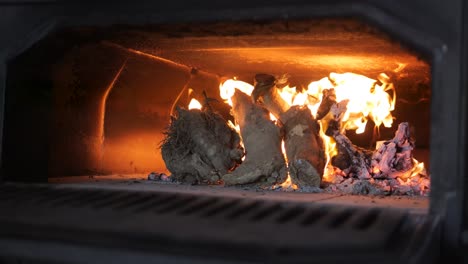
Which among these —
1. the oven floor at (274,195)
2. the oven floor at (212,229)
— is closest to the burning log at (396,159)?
the oven floor at (274,195)

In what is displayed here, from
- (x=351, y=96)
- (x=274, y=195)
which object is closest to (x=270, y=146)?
(x=274, y=195)

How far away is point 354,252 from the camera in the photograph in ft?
3.03

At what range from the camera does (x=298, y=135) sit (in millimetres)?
1829

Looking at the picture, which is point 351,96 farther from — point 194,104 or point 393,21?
point 393,21

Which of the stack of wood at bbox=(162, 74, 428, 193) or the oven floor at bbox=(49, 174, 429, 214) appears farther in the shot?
the stack of wood at bbox=(162, 74, 428, 193)

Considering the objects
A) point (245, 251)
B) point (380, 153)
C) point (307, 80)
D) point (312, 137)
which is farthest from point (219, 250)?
point (307, 80)

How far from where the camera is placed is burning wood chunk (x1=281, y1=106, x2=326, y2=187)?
175cm

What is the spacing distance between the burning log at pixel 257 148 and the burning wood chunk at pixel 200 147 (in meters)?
0.08

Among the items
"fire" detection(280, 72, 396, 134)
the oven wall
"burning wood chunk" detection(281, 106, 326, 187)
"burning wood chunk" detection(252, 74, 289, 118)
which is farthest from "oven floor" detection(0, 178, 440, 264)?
"fire" detection(280, 72, 396, 134)

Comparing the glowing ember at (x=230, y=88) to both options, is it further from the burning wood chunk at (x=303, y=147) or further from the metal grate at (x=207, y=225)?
the metal grate at (x=207, y=225)

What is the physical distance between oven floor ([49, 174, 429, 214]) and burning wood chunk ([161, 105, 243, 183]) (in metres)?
0.09

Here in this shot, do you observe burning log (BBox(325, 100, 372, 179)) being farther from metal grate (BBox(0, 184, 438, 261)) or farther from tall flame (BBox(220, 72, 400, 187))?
metal grate (BBox(0, 184, 438, 261))

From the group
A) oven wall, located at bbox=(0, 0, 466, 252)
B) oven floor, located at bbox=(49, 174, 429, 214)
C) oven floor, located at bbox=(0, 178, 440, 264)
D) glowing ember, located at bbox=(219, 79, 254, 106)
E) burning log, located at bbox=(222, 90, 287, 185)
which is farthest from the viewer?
glowing ember, located at bbox=(219, 79, 254, 106)

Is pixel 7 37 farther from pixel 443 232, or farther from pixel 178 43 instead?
pixel 443 232
